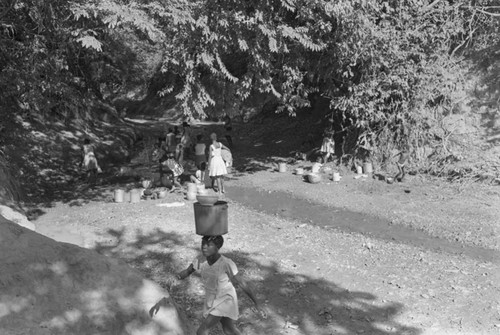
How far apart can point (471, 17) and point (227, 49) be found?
25.5ft

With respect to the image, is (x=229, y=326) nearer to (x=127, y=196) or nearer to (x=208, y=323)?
(x=208, y=323)

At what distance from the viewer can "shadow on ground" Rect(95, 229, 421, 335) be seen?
608 centimetres

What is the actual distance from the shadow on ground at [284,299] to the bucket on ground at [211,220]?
6.23 ft

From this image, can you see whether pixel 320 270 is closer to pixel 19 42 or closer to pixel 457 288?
pixel 457 288

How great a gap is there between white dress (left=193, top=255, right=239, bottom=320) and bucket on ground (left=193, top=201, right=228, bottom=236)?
28 cm

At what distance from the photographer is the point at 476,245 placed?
929 centimetres

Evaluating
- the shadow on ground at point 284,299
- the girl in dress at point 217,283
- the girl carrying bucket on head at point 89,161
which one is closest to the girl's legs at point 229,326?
the girl in dress at point 217,283

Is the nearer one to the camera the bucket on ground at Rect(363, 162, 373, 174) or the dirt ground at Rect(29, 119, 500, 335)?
the dirt ground at Rect(29, 119, 500, 335)

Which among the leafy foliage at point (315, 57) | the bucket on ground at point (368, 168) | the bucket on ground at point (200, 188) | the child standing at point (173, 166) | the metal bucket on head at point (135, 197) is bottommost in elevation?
the metal bucket on head at point (135, 197)

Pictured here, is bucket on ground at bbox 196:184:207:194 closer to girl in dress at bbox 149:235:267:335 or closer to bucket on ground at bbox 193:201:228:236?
bucket on ground at bbox 193:201:228:236

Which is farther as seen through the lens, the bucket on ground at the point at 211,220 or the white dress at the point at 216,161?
the white dress at the point at 216,161

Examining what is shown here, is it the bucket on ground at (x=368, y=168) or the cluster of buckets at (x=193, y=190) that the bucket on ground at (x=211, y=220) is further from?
the bucket on ground at (x=368, y=168)

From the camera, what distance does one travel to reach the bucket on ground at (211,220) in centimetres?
460

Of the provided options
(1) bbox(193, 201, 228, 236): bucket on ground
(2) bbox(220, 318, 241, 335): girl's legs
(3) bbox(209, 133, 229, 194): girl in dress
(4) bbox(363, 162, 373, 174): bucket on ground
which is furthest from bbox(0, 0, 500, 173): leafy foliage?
(2) bbox(220, 318, 241, 335): girl's legs
